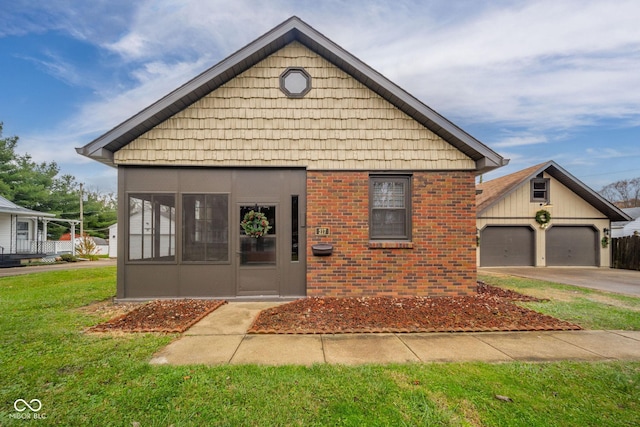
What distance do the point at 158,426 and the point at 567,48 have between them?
1819 cm

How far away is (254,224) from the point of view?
6000 millimetres

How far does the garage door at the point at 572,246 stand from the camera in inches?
539

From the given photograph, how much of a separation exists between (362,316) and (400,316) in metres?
0.67

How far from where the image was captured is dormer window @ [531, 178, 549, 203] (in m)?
13.6

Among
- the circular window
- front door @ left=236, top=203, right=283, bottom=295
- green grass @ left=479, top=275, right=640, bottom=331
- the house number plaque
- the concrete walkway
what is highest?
the circular window

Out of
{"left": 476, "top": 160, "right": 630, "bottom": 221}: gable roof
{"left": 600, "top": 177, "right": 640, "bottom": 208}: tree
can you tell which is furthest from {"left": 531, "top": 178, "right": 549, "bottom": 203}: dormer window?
{"left": 600, "top": 177, "right": 640, "bottom": 208}: tree

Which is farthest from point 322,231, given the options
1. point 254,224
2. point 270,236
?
point 254,224

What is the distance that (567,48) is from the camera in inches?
486

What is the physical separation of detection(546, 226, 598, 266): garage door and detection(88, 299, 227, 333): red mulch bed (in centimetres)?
1551

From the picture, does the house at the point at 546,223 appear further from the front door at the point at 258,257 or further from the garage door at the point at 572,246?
the front door at the point at 258,257

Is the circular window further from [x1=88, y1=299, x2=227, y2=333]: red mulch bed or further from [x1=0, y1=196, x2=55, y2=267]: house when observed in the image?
[x1=0, y1=196, x2=55, y2=267]: house

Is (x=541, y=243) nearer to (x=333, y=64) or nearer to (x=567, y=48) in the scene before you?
(x=567, y=48)

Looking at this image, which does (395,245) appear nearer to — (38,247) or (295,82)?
(295,82)

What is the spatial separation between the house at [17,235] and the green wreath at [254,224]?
17.7m
